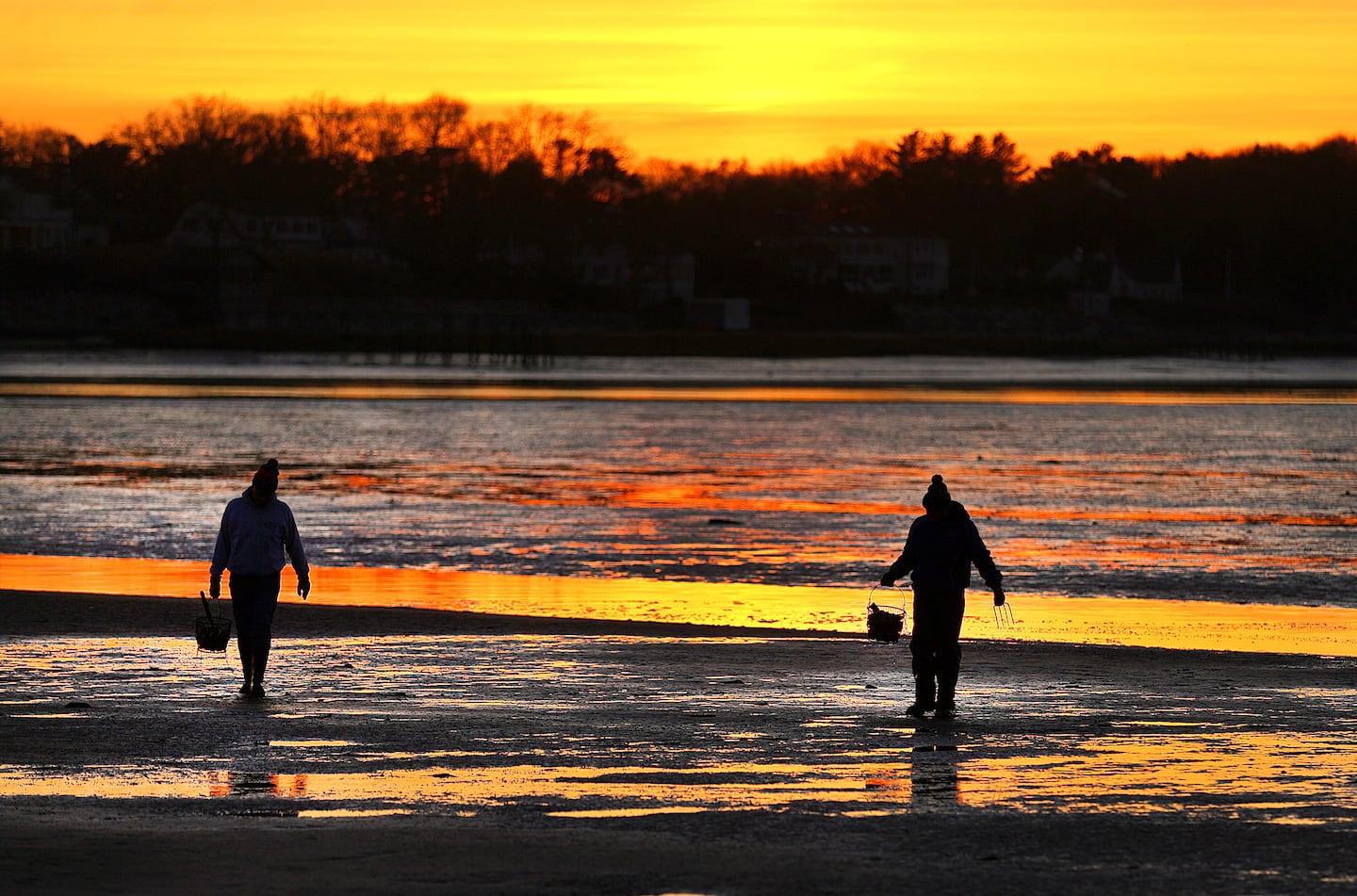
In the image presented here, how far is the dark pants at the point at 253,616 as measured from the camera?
1345 cm

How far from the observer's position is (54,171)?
162625mm

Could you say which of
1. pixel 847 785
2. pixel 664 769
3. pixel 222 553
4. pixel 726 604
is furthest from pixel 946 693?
pixel 726 604

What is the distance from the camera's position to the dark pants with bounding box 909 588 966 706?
12781 millimetres

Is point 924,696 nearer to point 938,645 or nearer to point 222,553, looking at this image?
point 938,645

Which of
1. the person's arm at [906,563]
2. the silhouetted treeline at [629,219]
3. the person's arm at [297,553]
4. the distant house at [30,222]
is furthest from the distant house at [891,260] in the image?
the person's arm at [906,563]

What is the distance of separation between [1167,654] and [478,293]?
4746 inches

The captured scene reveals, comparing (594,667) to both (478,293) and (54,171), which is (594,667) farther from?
(54,171)

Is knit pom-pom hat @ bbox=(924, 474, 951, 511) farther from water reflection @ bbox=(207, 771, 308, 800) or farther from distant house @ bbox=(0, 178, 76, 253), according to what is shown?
distant house @ bbox=(0, 178, 76, 253)

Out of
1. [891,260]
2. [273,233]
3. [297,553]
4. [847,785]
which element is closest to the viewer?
[847,785]

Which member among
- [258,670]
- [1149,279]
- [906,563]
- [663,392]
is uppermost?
[1149,279]

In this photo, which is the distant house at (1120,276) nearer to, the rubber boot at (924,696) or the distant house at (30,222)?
the distant house at (30,222)

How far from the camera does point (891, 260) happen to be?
559 feet

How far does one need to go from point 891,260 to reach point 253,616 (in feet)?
522

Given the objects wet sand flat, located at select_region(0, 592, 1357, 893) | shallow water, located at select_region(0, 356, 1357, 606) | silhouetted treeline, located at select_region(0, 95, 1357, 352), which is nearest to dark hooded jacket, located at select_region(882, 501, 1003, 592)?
wet sand flat, located at select_region(0, 592, 1357, 893)
